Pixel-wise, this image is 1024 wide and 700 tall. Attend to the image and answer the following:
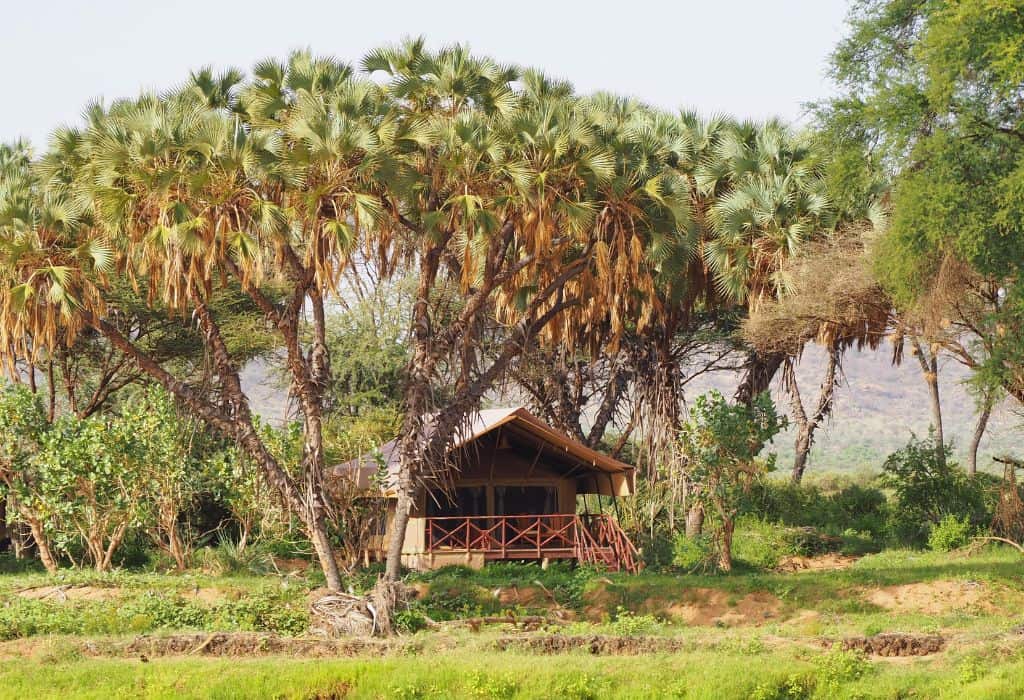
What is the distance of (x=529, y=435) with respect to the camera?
2958 centimetres

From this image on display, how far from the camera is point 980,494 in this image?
→ 3247cm

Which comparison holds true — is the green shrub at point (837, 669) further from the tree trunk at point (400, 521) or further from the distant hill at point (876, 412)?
the distant hill at point (876, 412)

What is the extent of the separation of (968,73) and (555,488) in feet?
47.7

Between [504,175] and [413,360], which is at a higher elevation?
[504,175]

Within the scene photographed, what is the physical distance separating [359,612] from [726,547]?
10.7 metres

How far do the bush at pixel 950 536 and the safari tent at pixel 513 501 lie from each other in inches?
293

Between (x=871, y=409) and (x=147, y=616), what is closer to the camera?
(x=147, y=616)

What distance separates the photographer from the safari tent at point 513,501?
93.7ft

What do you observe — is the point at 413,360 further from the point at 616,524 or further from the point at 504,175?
the point at 616,524

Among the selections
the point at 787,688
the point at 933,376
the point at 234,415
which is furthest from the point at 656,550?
the point at 787,688

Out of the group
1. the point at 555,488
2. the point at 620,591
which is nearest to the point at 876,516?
the point at 555,488

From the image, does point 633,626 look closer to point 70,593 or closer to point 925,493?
point 70,593

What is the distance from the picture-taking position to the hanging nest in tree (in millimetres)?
19891

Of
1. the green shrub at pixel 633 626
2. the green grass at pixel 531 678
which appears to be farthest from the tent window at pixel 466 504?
the green grass at pixel 531 678
